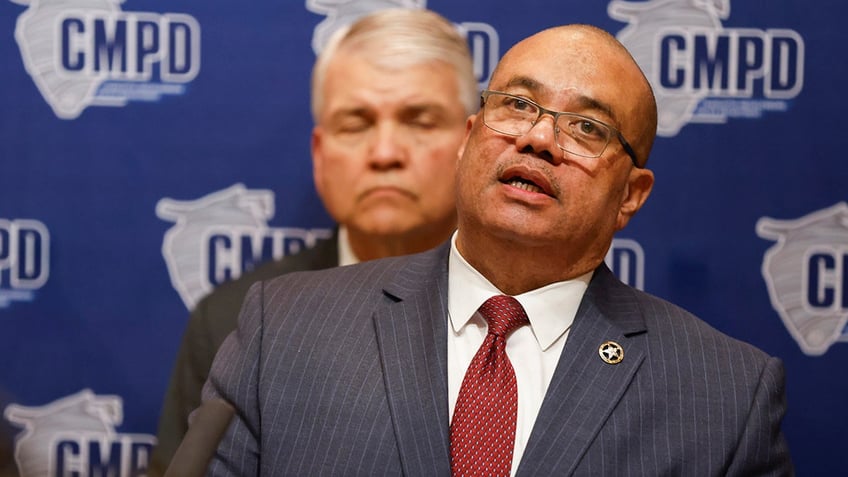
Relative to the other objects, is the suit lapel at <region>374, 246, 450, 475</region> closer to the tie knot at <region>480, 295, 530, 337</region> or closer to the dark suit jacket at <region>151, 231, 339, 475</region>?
the tie knot at <region>480, 295, 530, 337</region>

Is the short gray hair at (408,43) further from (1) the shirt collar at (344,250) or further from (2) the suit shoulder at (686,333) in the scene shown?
(2) the suit shoulder at (686,333)

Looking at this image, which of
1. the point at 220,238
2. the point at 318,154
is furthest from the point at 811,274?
the point at 220,238

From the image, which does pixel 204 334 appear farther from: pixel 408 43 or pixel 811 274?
pixel 811 274

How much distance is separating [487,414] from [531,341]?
21 centimetres

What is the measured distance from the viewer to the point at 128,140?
124 inches

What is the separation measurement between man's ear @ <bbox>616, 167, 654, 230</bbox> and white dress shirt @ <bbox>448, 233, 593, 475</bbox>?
0.76 feet

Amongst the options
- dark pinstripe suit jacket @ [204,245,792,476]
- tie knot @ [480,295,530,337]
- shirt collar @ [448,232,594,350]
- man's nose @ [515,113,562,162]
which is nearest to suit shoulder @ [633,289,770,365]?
dark pinstripe suit jacket @ [204,245,792,476]

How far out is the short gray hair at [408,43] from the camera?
300 centimetres

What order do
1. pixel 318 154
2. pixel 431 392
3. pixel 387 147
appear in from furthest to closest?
pixel 318 154 → pixel 387 147 → pixel 431 392

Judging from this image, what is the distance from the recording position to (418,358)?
2.09 meters

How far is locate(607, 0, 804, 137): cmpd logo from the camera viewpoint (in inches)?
122

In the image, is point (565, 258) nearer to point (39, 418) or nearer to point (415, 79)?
point (415, 79)

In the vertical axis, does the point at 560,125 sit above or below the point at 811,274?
above

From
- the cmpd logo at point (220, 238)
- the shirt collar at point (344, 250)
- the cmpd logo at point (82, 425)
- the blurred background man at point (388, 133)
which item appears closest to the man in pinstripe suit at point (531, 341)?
the blurred background man at point (388, 133)
